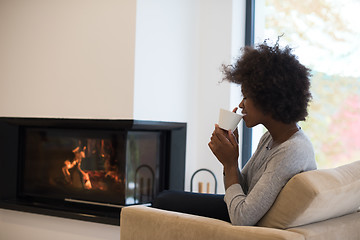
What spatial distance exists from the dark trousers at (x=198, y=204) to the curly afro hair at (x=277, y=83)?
0.35m

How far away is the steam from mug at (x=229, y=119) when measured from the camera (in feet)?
5.75

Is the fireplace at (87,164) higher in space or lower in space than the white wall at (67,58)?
lower

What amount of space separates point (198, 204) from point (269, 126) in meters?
0.36

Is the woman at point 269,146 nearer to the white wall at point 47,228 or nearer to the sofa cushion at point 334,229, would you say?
the sofa cushion at point 334,229

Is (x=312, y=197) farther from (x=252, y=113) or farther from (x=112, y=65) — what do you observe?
(x=112, y=65)

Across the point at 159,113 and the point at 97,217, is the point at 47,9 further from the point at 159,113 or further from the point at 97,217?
the point at 97,217

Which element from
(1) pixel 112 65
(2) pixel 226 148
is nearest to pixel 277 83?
(2) pixel 226 148

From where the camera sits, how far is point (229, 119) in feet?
5.76

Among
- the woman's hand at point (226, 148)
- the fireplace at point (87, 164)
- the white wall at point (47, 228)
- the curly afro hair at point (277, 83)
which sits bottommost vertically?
the white wall at point (47, 228)

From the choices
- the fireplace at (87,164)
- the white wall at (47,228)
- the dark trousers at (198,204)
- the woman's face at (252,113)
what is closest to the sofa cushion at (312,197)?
the dark trousers at (198,204)

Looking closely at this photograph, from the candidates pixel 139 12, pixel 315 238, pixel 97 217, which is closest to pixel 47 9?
pixel 139 12

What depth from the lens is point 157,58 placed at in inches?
134

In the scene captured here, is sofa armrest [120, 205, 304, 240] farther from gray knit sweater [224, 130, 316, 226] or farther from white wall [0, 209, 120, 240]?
white wall [0, 209, 120, 240]

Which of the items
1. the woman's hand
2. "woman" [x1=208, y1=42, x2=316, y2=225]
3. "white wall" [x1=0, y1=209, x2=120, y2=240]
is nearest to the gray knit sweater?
"woman" [x1=208, y1=42, x2=316, y2=225]
